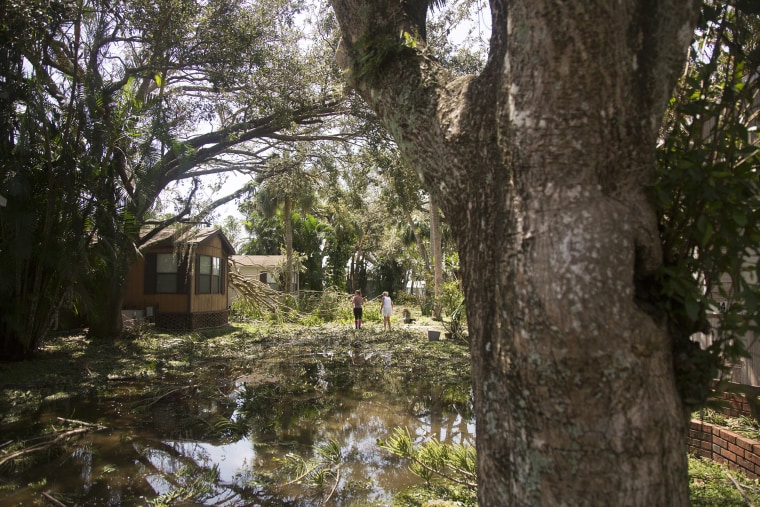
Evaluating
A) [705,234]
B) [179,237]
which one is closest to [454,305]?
[179,237]

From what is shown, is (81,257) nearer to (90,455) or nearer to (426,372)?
(90,455)

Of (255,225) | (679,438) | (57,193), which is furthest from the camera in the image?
(255,225)

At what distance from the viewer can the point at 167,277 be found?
19625mm

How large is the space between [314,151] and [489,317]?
645 inches

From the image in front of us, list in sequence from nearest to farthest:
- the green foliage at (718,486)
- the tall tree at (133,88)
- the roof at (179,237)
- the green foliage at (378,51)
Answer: the green foliage at (378,51) → the green foliage at (718,486) → the tall tree at (133,88) → the roof at (179,237)

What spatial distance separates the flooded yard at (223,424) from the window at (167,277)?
521cm

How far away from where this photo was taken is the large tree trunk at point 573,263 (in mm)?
2035

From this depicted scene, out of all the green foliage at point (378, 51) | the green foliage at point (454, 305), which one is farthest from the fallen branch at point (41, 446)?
the green foliage at point (454, 305)

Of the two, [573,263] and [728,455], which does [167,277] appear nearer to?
[728,455]

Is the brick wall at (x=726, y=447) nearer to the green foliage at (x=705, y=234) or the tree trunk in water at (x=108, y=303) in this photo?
the green foliage at (x=705, y=234)

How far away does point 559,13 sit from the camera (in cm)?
222

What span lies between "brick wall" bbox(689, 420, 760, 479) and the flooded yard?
2.73 meters

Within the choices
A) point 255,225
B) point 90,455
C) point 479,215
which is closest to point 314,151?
point 90,455

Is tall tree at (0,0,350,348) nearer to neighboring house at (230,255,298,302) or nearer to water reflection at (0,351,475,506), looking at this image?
water reflection at (0,351,475,506)
